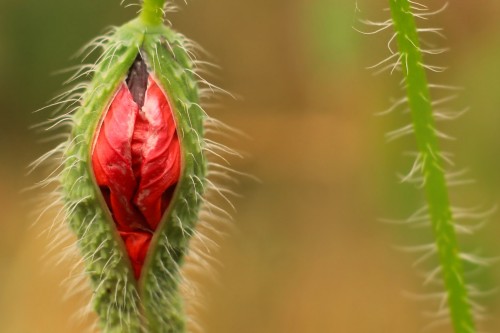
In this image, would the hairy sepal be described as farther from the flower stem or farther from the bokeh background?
the bokeh background

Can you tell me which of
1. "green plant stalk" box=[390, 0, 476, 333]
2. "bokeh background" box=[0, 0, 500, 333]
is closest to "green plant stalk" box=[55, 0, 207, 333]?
"green plant stalk" box=[390, 0, 476, 333]

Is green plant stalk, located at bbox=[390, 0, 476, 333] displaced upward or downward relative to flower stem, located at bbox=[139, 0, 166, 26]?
downward

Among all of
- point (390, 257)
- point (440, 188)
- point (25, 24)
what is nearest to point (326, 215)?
point (390, 257)

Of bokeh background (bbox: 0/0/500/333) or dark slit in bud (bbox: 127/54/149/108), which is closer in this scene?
dark slit in bud (bbox: 127/54/149/108)

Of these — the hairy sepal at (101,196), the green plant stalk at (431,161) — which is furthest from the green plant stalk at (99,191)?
the green plant stalk at (431,161)

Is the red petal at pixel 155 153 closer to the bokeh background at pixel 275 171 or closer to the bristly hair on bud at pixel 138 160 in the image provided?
the bristly hair on bud at pixel 138 160

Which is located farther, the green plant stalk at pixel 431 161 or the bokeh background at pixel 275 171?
the bokeh background at pixel 275 171

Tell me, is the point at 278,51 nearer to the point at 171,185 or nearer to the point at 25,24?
the point at 25,24

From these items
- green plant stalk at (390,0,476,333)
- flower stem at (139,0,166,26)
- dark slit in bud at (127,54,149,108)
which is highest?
flower stem at (139,0,166,26)
